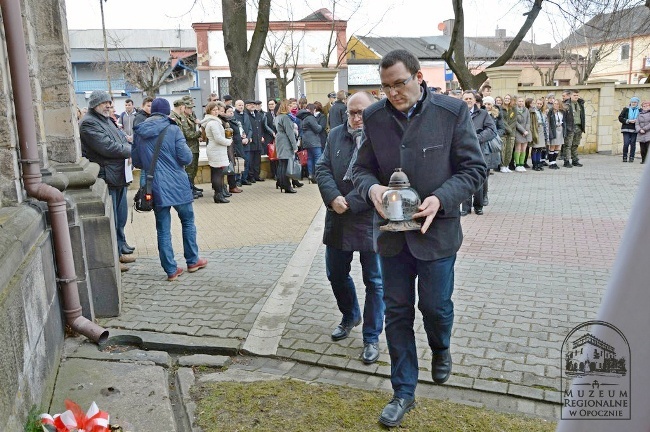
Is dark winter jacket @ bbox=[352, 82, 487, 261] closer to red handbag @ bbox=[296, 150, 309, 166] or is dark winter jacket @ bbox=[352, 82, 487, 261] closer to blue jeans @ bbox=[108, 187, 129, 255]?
blue jeans @ bbox=[108, 187, 129, 255]

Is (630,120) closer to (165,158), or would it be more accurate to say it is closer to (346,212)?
(165,158)

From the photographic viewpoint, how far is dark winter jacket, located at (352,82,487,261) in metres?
3.48

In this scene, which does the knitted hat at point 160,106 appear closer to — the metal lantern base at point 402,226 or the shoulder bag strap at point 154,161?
the shoulder bag strap at point 154,161

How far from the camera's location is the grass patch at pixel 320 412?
3.65 m

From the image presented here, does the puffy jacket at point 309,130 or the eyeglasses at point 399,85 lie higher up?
the eyeglasses at point 399,85

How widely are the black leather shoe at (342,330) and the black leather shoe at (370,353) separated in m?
0.37

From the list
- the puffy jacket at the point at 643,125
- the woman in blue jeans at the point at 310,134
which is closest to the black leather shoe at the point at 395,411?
the woman in blue jeans at the point at 310,134

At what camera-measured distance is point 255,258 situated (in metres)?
7.59

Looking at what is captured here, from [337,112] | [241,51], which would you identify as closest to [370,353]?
[337,112]

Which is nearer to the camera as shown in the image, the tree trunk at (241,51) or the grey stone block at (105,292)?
the grey stone block at (105,292)

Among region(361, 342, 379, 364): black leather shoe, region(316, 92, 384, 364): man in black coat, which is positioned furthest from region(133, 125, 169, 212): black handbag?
region(361, 342, 379, 364): black leather shoe

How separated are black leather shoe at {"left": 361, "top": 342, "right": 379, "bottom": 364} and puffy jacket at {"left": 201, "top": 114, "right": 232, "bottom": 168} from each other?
7552 mm

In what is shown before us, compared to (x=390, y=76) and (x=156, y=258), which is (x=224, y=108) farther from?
(x=390, y=76)

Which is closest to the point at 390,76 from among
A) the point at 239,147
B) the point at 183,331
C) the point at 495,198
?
the point at 183,331
